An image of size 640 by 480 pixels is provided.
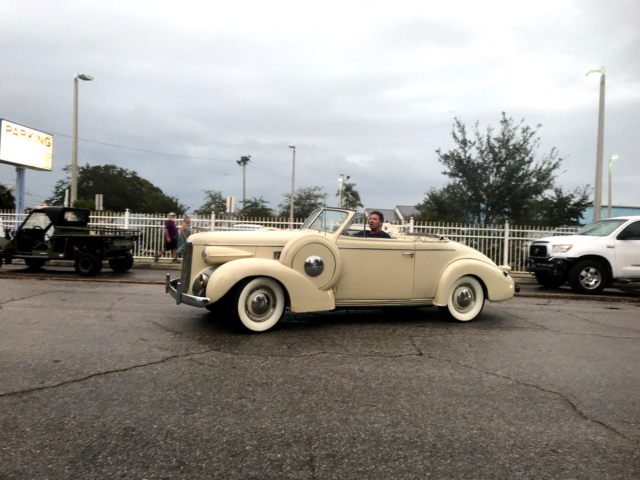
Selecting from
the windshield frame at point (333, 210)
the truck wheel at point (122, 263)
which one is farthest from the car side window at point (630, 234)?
the truck wheel at point (122, 263)

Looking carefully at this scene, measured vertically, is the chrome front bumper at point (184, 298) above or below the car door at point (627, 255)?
below

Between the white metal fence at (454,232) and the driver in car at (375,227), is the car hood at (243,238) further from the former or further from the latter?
the white metal fence at (454,232)

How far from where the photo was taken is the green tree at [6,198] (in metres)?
34.3

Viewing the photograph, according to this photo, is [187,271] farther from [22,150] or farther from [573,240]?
[22,150]

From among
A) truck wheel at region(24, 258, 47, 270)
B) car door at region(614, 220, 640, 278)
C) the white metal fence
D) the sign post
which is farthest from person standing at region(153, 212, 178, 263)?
car door at region(614, 220, 640, 278)

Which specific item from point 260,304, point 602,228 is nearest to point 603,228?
point 602,228

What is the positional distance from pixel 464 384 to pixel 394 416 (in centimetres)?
102

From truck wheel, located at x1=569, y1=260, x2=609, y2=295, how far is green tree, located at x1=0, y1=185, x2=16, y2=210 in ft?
115

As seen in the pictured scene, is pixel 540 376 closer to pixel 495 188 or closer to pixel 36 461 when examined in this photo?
pixel 36 461

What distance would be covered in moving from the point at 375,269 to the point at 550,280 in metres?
7.40

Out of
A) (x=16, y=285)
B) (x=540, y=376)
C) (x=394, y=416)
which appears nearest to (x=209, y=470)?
(x=394, y=416)

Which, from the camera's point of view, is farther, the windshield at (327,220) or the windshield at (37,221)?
the windshield at (37,221)

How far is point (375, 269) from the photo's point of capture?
6.61 metres

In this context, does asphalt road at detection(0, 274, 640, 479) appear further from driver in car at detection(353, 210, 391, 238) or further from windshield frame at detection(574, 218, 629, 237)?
windshield frame at detection(574, 218, 629, 237)
